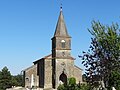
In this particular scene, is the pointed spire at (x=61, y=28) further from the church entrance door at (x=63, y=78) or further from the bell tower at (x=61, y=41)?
the church entrance door at (x=63, y=78)

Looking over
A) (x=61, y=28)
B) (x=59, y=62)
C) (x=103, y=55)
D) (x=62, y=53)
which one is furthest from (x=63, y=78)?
(x=103, y=55)

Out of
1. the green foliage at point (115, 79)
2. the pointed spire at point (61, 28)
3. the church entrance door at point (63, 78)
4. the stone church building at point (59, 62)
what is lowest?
the green foliage at point (115, 79)

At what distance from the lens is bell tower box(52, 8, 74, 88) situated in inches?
2867

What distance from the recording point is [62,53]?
73.2 metres

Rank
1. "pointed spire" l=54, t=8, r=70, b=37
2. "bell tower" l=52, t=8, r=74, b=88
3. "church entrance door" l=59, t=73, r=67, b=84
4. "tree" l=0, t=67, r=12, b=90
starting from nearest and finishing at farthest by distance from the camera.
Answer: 1. "pointed spire" l=54, t=8, r=70, b=37
2. "bell tower" l=52, t=8, r=74, b=88
3. "church entrance door" l=59, t=73, r=67, b=84
4. "tree" l=0, t=67, r=12, b=90

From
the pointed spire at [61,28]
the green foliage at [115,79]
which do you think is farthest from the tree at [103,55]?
the pointed spire at [61,28]

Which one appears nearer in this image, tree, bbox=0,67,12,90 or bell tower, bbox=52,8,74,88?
bell tower, bbox=52,8,74,88

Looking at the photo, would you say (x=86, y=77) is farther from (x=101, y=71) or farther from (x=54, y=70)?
(x=54, y=70)

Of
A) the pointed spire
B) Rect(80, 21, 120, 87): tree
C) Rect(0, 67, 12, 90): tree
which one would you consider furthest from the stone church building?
Rect(80, 21, 120, 87): tree

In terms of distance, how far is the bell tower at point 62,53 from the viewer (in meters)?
72.8

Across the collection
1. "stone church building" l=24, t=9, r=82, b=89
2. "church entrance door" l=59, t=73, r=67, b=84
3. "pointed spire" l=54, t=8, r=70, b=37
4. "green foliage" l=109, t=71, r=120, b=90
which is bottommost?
"green foliage" l=109, t=71, r=120, b=90

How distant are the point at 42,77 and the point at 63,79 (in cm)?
483

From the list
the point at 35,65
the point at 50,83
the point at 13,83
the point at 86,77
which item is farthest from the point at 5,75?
the point at 86,77

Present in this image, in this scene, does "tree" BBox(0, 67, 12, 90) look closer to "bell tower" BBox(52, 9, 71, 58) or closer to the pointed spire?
"bell tower" BBox(52, 9, 71, 58)
